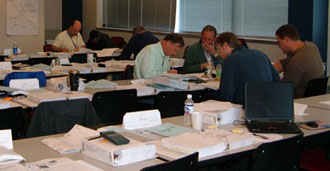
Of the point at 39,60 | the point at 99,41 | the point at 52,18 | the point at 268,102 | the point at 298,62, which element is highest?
the point at 52,18

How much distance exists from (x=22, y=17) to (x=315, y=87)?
23.0 ft

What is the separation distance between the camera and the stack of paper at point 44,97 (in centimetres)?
428

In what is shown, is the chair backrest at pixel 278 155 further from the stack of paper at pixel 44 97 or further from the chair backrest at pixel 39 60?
the chair backrest at pixel 39 60

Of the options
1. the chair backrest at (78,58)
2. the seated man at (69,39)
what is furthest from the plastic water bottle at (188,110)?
the seated man at (69,39)

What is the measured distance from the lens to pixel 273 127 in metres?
3.44

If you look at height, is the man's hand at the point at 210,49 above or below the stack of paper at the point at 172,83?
above

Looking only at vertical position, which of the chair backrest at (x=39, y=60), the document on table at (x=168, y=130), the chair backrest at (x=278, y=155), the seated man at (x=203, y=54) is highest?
the seated man at (x=203, y=54)

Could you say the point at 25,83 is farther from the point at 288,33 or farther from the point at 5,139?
the point at 288,33

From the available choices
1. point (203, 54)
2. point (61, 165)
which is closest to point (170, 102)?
point (61, 165)

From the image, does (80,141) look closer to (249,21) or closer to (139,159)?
(139,159)

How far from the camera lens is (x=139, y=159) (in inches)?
Result: 105

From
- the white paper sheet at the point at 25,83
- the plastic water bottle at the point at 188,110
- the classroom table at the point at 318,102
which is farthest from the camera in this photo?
the white paper sheet at the point at 25,83

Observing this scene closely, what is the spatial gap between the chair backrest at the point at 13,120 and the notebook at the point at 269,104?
169 cm

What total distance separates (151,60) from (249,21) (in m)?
3.32
